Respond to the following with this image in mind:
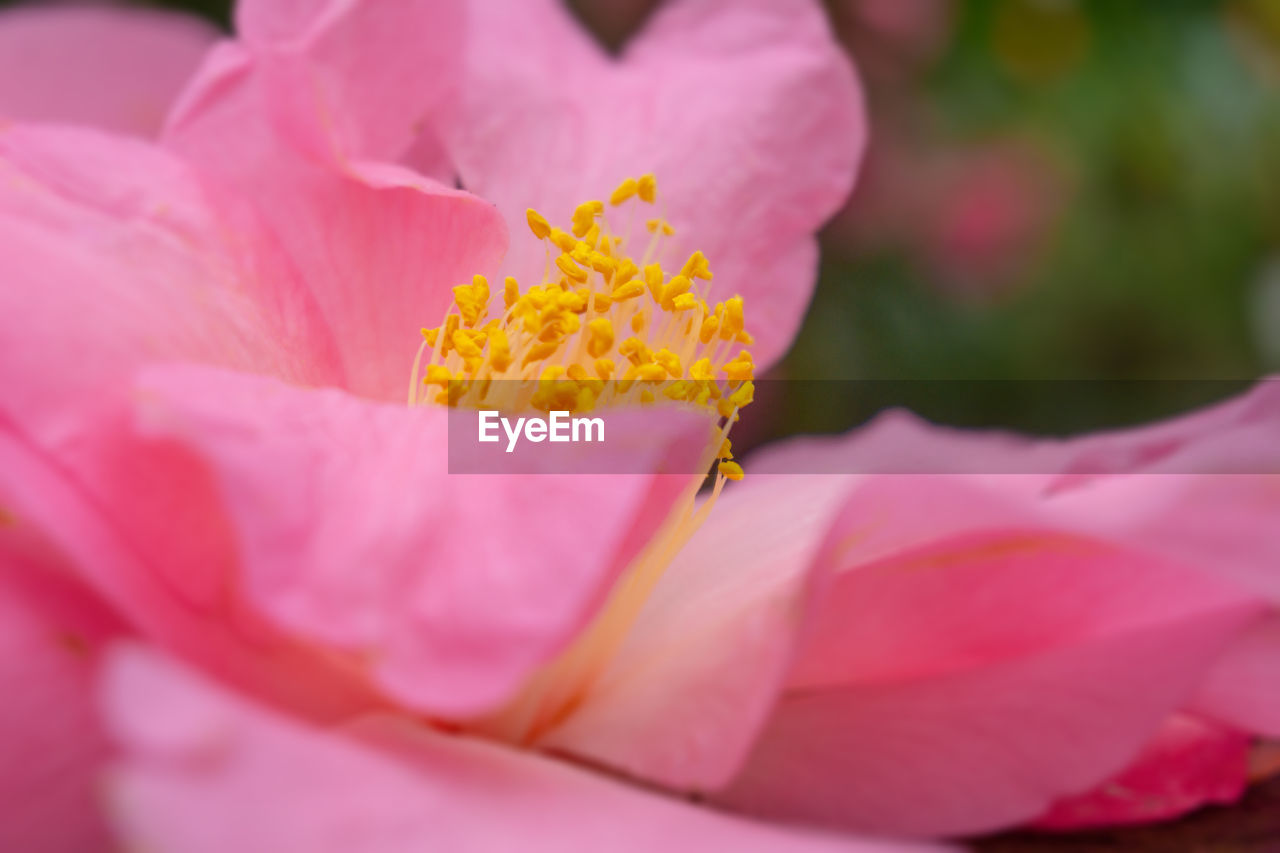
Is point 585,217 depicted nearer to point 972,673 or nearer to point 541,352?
point 541,352

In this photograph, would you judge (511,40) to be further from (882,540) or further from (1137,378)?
(1137,378)

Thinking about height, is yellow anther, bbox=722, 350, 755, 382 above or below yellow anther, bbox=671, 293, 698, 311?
below

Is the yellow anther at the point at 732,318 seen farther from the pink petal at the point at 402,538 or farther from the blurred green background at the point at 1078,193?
the blurred green background at the point at 1078,193

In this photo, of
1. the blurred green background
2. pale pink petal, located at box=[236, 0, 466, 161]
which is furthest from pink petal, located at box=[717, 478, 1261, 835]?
the blurred green background

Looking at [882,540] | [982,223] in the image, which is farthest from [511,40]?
[982,223]

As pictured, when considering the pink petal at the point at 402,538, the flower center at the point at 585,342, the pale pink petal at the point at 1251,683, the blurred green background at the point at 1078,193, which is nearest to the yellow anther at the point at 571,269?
the flower center at the point at 585,342

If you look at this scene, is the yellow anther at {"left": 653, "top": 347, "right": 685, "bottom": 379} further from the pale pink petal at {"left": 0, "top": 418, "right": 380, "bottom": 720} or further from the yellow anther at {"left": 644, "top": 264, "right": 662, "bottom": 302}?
the pale pink petal at {"left": 0, "top": 418, "right": 380, "bottom": 720}
